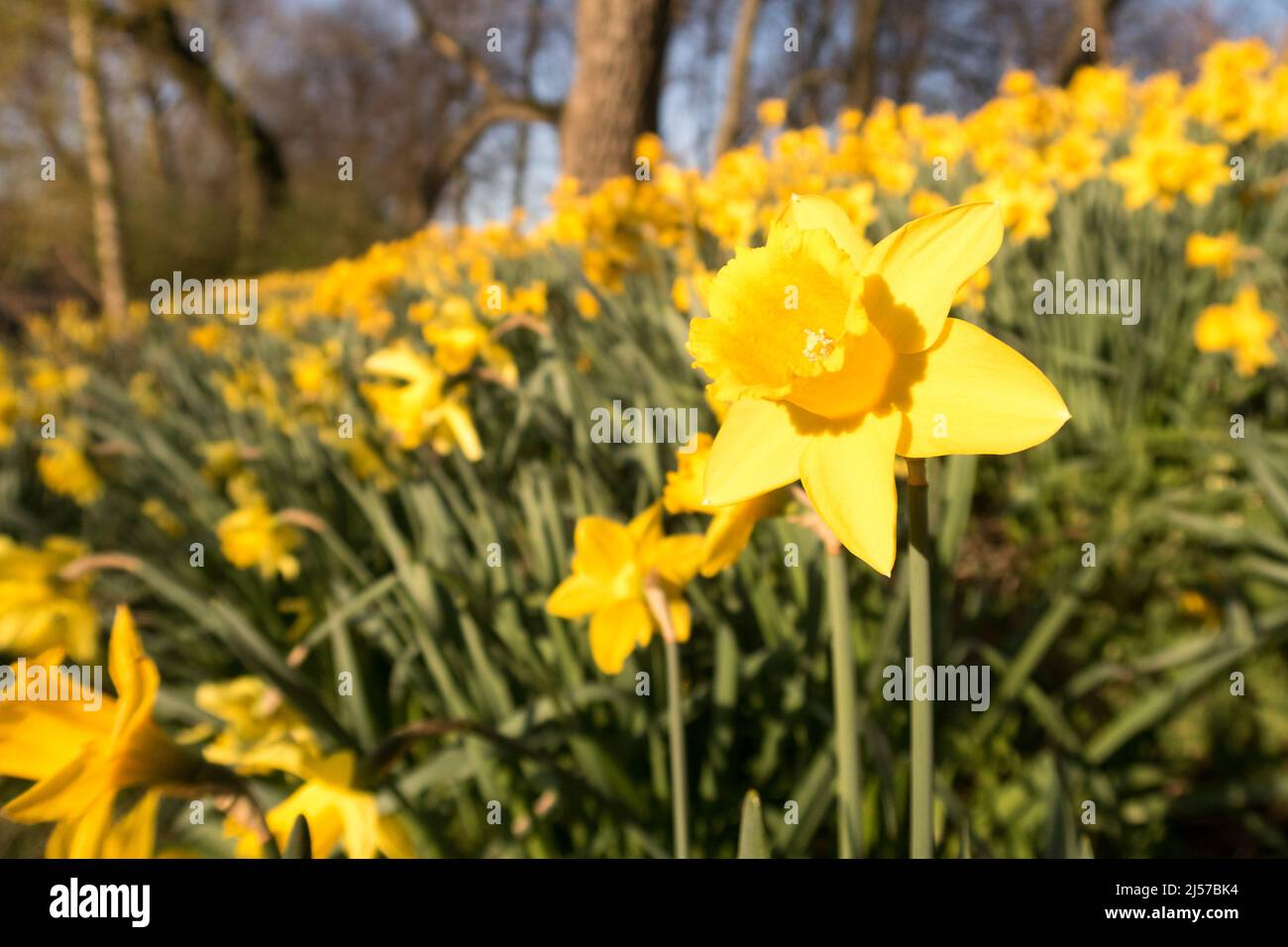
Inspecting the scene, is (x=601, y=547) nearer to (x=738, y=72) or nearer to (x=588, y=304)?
(x=588, y=304)

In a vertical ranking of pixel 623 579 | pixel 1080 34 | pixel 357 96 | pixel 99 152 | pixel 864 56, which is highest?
pixel 357 96

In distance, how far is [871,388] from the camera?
0.59 meters

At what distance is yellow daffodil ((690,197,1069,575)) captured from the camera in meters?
0.56

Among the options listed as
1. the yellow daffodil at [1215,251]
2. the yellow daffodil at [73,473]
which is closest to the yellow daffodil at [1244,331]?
the yellow daffodil at [1215,251]

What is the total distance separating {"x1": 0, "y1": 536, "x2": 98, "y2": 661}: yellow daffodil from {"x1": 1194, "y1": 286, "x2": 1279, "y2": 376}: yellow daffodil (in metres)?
2.53

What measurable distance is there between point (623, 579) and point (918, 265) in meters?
0.50

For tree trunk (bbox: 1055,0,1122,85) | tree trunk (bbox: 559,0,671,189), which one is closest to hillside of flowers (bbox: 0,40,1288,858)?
tree trunk (bbox: 559,0,671,189)

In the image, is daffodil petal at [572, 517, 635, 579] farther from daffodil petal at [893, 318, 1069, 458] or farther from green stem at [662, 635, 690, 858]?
daffodil petal at [893, 318, 1069, 458]

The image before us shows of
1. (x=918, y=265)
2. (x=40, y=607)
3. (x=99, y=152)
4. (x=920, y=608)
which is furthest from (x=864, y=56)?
(x=920, y=608)

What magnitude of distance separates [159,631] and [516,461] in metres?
1.24

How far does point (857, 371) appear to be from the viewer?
0.58 meters

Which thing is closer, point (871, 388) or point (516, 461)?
point (871, 388)
